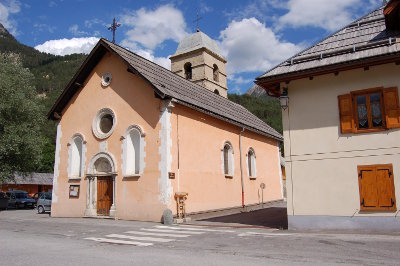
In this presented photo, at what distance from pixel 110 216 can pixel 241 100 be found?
71.1 m

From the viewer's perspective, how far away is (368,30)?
43.8ft

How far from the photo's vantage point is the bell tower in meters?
29.6

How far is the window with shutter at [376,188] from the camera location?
11.3m

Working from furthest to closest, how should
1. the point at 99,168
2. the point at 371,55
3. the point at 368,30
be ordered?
1. the point at 99,168
2. the point at 368,30
3. the point at 371,55

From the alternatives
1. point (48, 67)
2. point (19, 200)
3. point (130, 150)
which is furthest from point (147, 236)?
point (48, 67)

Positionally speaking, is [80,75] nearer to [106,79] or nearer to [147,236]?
[106,79]

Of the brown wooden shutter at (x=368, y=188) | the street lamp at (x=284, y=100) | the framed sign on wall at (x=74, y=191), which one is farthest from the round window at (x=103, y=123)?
the brown wooden shutter at (x=368, y=188)

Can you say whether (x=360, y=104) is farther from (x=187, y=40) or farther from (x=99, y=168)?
(x=187, y=40)

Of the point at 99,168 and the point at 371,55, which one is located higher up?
the point at 371,55

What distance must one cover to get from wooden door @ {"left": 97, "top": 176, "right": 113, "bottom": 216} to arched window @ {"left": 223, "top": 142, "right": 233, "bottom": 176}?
682 cm

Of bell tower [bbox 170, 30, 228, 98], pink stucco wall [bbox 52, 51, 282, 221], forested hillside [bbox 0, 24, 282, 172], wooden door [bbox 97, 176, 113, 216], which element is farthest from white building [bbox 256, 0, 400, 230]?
forested hillside [bbox 0, 24, 282, 172]

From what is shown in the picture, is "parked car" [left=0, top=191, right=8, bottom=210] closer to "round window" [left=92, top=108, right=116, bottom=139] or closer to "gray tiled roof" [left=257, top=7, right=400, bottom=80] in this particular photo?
"round window" [left=92, top=108, right=116, bottom=139]

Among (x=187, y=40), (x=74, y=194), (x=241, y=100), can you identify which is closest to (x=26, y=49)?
(x=241, y=100)

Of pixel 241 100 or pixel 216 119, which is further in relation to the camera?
pixel 241 100
